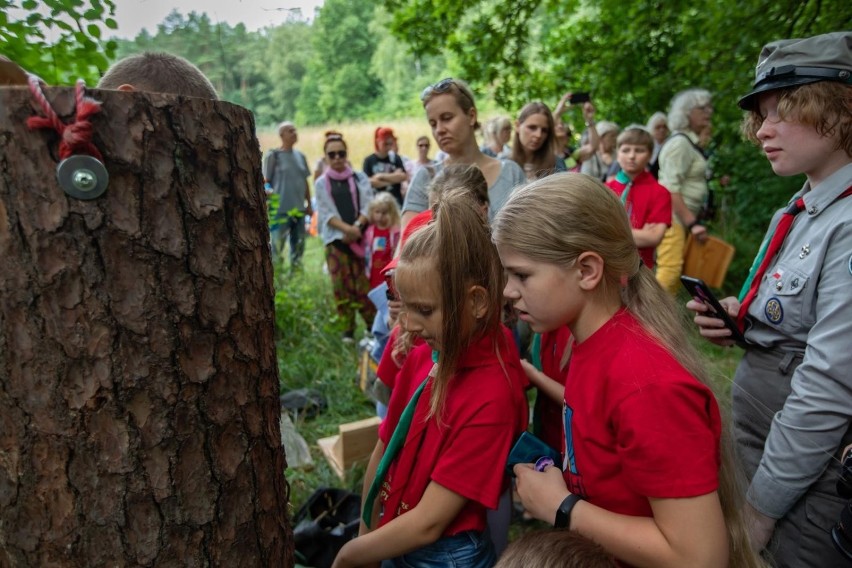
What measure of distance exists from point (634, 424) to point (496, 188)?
184 cm

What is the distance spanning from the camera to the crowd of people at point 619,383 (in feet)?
3.58

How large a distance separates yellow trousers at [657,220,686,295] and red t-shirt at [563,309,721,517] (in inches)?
140

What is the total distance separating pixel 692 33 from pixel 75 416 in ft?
24.6

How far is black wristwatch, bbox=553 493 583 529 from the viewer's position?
1.18 meters

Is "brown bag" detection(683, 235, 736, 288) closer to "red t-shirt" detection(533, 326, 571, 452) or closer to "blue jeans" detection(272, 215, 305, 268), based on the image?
"red t-shirt" detection(533, 326, 571, 452)

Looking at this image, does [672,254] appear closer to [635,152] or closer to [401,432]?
[635,152]

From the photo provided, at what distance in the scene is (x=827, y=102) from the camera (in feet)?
4.65

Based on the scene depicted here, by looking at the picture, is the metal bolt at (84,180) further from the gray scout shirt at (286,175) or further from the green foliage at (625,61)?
the gray scout shirt at (286,175)

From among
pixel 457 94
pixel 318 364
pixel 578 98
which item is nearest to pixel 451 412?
pixel 457 94

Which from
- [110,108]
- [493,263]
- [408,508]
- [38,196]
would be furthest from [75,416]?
[493,263]

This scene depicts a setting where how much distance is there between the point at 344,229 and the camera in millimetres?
5703

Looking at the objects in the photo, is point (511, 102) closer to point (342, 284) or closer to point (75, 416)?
point (342, 284)

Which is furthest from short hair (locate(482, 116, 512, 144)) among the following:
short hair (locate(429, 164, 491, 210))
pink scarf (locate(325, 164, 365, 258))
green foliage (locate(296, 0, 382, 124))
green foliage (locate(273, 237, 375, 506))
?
green foliage (locate(296, 0, 382, 124))

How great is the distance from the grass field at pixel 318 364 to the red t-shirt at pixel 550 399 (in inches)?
44.7
